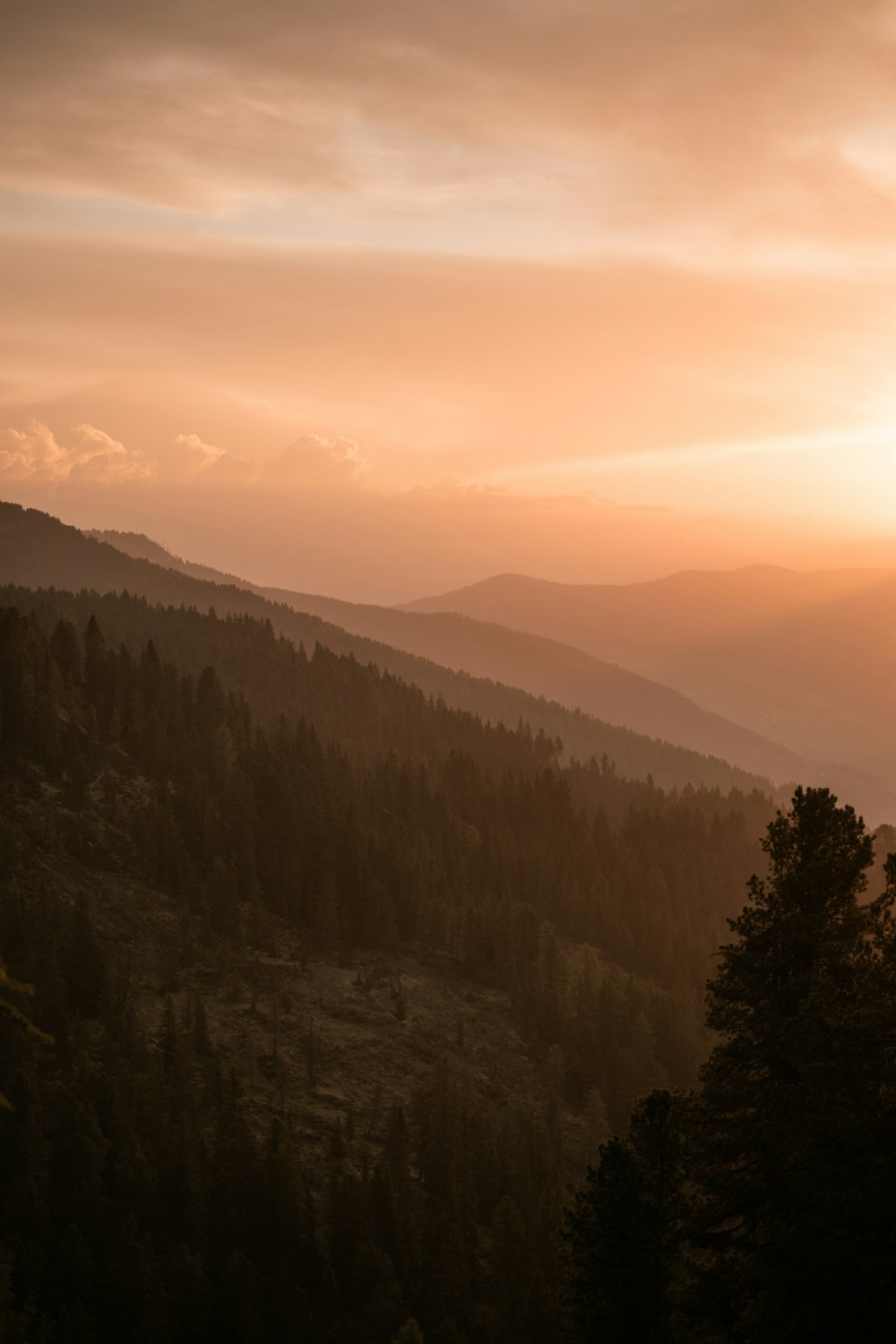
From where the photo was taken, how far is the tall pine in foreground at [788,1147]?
26500mm

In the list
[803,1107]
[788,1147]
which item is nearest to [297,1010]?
[788,1147]

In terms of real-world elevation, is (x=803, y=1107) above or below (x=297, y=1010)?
above

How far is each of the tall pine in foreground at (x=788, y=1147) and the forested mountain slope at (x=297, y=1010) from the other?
23080 millimetres

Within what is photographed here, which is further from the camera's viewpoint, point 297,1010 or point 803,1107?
point 297,1010

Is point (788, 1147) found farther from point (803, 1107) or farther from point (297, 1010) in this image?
point (297, 1010)

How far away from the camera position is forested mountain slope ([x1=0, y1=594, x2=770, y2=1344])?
77938 mm

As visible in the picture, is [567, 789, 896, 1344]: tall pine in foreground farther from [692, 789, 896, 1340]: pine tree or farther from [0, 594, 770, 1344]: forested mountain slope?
[0, 594, 770, 1344]: forested mountain slope

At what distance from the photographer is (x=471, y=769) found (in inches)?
7825

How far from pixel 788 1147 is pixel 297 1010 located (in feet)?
333

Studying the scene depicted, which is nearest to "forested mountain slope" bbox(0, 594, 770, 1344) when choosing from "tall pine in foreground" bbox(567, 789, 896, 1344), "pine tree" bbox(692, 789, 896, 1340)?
"tall pine in foreground" bbox(567, 789, 896, 1344)

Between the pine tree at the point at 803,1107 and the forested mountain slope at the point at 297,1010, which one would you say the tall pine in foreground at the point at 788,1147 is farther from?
the forested mountain slope at the point at 297,1010

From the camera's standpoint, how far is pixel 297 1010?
12350cm

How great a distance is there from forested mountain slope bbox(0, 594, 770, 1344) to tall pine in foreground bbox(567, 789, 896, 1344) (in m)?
23.1

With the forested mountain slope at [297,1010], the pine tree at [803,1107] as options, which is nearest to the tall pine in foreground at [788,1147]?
the pine tree at [803,1107]
